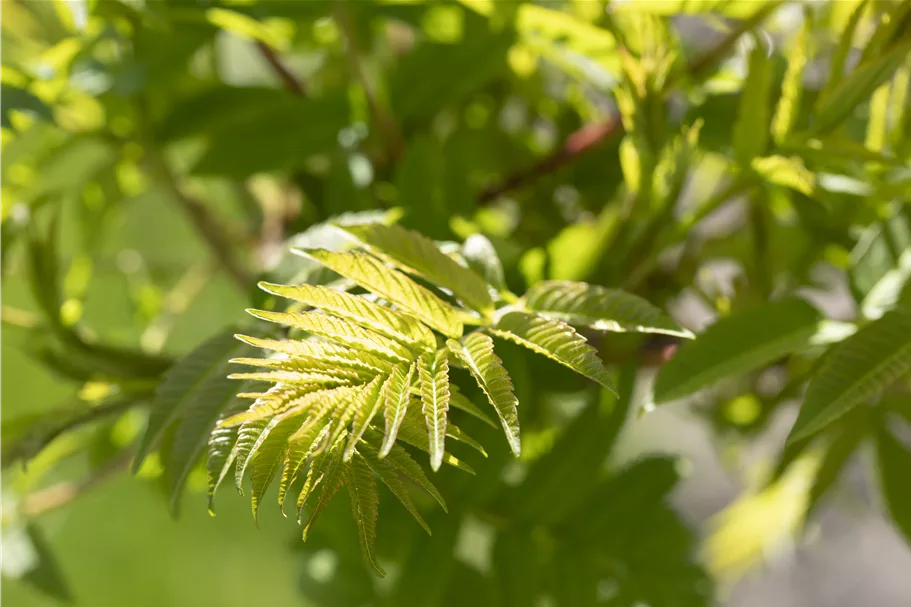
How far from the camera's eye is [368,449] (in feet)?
0.58

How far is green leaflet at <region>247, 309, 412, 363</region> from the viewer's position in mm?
171

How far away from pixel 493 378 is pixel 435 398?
2cm

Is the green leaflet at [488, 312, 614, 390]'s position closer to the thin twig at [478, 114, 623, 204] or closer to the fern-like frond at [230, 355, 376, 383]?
the fern-like frond at [230, 355, 376, 383]

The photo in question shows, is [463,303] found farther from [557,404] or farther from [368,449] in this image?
[557,404]

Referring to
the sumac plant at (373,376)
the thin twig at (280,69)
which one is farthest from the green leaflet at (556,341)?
the thin twig at (280,69)

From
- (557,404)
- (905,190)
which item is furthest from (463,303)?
(557,404)

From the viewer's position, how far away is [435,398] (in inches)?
6.5

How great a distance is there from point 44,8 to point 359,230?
14.2 inches

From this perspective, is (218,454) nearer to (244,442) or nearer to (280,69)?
(244,442)

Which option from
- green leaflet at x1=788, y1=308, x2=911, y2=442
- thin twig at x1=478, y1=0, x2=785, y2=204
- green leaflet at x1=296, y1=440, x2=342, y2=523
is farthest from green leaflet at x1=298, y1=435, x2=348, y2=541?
thin twig at x1=478, y1=0, x2=785, y2=204

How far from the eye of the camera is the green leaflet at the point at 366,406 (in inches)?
6.2

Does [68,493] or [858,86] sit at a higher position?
[858,86]

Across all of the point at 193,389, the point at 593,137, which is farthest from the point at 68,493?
the point at 593,137

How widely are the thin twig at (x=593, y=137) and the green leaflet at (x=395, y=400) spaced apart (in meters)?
0.19
